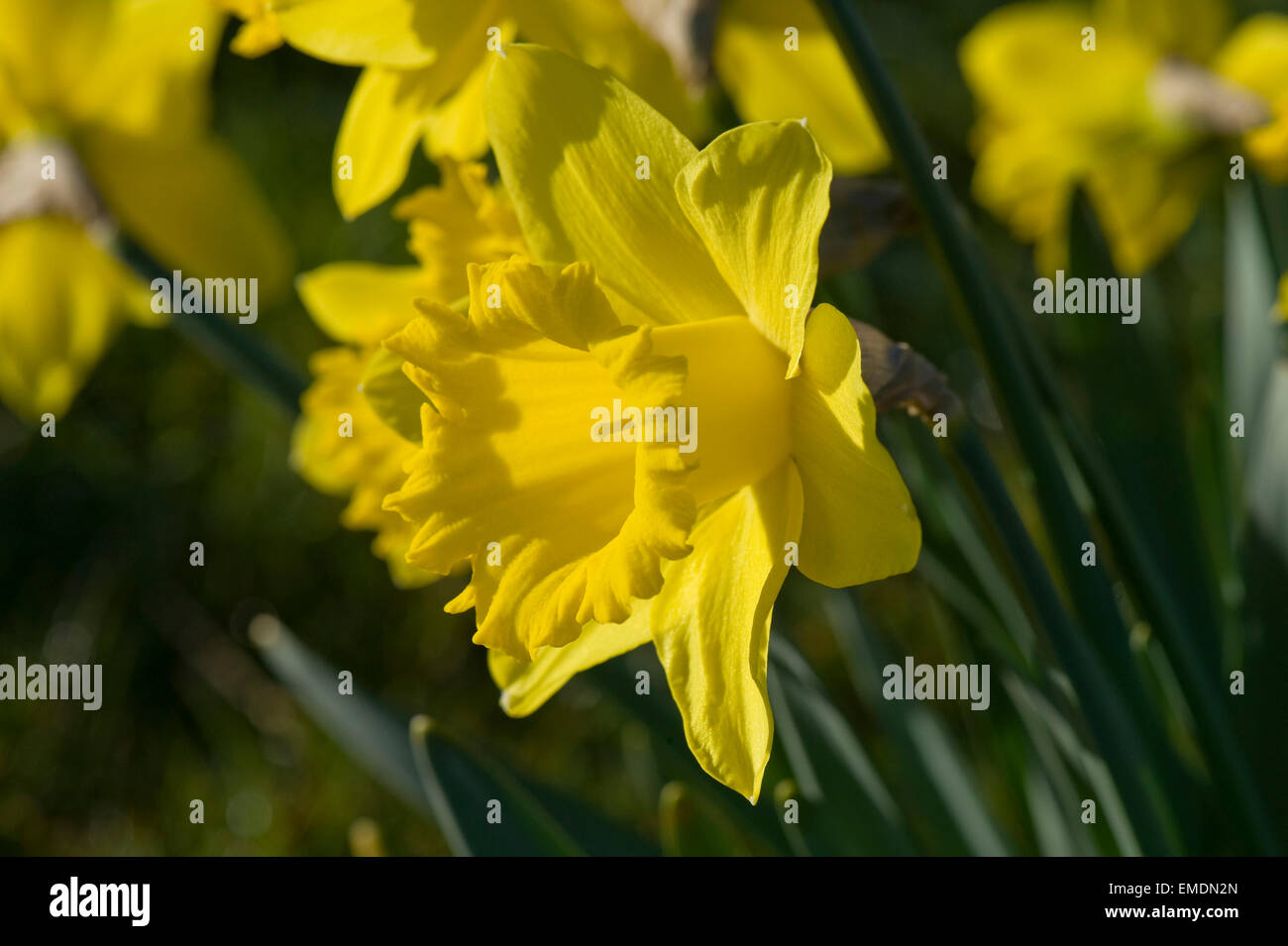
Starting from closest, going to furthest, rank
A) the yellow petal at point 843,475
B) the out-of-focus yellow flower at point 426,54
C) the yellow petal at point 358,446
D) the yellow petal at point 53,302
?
the yellow petal at point 843,475 → the out-of-focus yellow flower at point 426,54 → the yellow petal at point 358,446 → the yellow petal at point 53,302

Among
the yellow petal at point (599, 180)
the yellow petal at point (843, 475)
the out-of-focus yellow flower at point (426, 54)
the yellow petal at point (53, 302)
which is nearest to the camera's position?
the yellow petal at point (843, 475)

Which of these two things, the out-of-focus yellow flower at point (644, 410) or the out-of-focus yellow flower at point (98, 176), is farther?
the out-of-focus yellow flower at point (98, 176)

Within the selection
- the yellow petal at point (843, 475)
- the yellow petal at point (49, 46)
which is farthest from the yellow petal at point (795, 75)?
the yellow petal at point (49, 46)

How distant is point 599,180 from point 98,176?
3.57 feet

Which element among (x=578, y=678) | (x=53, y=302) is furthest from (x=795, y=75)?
(x=53, y=302)

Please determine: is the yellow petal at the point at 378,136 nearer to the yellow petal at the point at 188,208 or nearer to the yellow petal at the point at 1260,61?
the yellow petal at the point at 188,208

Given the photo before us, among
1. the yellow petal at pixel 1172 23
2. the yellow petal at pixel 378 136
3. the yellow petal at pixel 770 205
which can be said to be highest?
the yellow petal at pixel 1172 23

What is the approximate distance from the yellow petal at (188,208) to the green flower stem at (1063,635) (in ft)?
3.95

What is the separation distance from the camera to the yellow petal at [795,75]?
3.80 ft

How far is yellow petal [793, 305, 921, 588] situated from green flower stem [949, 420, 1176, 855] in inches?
2.8

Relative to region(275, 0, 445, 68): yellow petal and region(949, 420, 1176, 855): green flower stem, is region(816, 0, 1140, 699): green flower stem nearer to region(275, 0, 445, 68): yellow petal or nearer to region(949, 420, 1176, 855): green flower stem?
region(949, 420, 1176, 855): green flower stem

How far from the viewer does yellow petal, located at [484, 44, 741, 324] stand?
0.71 metres
